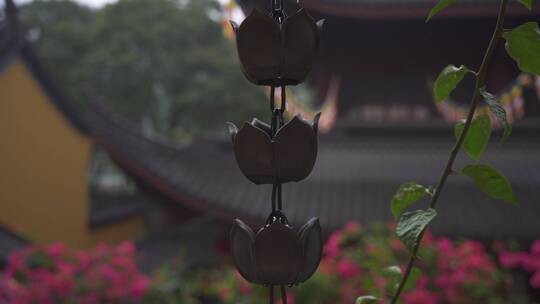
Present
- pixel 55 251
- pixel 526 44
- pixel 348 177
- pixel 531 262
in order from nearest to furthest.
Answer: pixel 526 44, pixel 531 262, pixel 55 251, pixel 348 177

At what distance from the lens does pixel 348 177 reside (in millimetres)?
4488

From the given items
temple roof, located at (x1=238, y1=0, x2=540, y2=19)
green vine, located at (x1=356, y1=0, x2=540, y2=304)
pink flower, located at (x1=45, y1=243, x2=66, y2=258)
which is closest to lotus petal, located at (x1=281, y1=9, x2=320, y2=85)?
green vine, located at (x1=356, y1=0, x2=540, y2=304)

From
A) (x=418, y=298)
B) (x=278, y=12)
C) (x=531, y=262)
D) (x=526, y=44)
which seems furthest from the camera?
(x=531, y=262)

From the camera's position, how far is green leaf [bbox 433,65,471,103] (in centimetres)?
60

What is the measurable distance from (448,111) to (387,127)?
21.5 inches

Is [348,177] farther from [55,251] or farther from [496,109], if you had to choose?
[496,109]

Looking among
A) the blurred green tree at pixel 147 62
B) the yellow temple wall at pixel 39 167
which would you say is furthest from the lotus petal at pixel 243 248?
the blurred green tree at pixel 147 62

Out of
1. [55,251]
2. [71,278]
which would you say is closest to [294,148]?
[71,278]

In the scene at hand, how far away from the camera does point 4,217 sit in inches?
222

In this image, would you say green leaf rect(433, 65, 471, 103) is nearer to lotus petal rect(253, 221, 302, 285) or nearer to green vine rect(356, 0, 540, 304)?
green vine rect(356, 0, 540, 304)

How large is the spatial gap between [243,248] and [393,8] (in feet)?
12.3

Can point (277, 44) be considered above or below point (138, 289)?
above

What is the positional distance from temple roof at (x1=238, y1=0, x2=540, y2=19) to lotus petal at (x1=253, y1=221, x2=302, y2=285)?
11.3 ft

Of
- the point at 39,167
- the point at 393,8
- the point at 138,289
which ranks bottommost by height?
the point at 39,167
